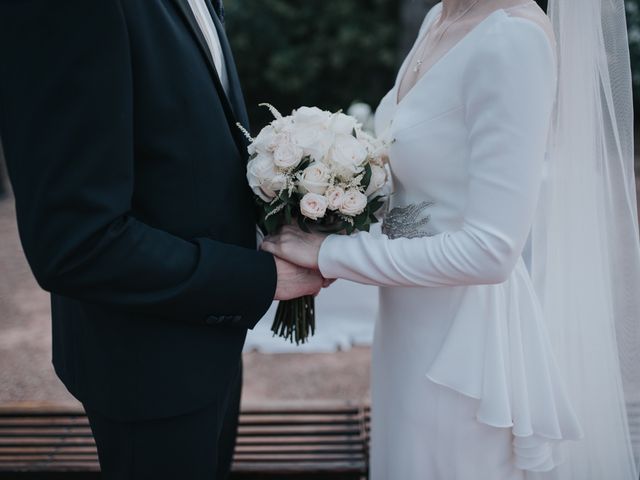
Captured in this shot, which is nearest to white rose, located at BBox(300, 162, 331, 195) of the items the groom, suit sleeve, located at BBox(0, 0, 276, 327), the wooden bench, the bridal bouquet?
the bridal bouquet

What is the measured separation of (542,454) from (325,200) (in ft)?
3.13

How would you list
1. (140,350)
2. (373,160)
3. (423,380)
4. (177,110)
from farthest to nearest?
(423,380)
(373,160)
(140,350)
(177,110)

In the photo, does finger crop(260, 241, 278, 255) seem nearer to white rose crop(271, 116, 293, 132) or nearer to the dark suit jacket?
the dark suit jacket

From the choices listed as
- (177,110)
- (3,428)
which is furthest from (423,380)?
(3,428)

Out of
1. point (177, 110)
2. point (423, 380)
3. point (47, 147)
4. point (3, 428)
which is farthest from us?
point (3, 428)

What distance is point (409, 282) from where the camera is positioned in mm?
1778

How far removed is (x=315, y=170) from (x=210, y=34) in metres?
0.53

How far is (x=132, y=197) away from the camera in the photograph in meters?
1.66

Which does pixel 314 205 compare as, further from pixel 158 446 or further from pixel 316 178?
pixel 158 446

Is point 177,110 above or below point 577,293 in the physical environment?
above

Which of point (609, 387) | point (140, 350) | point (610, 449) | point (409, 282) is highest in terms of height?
point (409, 282)

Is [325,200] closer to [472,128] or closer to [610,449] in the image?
[472,128]

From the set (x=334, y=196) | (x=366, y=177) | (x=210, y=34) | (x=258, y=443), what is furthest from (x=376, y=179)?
(x=258, y=443)

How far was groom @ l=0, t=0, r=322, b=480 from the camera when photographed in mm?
1403
